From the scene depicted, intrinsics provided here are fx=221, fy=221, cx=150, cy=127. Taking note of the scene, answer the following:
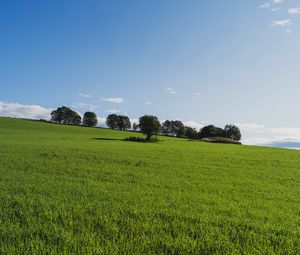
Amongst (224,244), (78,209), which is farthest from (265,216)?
(78,209)

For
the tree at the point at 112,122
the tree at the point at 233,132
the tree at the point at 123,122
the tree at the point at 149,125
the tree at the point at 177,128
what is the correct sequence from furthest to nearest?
the tree at the point at 112,122
the tree at the point at 123,122
the tree at the point at 177,128
the tree at the point at 233,132
the tree at the point at 149,125

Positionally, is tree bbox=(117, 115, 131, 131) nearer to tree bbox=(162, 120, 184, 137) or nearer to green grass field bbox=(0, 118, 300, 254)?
tree bbox=(162, 120, 184, 137)

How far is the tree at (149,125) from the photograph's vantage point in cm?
6250

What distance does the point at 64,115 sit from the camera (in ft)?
475

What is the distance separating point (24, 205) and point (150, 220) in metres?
3.60

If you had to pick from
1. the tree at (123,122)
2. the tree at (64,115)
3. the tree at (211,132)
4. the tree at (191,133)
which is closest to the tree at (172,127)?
the tree at (191,133)

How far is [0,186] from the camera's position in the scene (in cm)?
815

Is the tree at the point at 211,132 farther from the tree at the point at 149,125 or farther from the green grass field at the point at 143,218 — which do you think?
the green grass field at the point at 143,218

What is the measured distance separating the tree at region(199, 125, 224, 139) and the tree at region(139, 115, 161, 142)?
6693 cm

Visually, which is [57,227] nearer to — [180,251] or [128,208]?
[128,208]

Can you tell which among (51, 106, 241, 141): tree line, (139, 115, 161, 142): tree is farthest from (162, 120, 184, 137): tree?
(139, 115, 161, 142): tree

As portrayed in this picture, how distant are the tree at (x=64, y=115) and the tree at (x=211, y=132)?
81.1m

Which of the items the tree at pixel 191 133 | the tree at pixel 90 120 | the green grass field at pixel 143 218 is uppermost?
the tree at pixel 90 120

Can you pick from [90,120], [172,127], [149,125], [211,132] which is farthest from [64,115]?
[149,125]
